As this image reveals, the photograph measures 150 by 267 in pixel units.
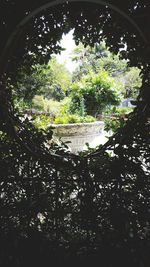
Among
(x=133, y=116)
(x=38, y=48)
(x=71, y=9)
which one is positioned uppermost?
(x=71, y=9)

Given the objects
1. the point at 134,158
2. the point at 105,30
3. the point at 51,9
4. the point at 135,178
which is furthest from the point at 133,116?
the point at 51,9

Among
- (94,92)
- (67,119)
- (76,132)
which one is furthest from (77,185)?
(94,92)

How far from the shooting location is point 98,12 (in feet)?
8.38

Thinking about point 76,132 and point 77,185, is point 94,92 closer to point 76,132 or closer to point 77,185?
point 76,132

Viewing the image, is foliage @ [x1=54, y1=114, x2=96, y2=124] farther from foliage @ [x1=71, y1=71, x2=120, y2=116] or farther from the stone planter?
foliage @ [x1=71, y1=71, x2=120, y2=116]

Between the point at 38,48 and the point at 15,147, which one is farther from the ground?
the point at 38,48

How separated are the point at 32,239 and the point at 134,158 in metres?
1.09

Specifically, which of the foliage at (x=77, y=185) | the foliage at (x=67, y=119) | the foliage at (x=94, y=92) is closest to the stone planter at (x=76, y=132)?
the foliage at (x=67, y=119)

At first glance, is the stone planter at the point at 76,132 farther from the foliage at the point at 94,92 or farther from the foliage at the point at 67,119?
the foliage at the point at 94,92

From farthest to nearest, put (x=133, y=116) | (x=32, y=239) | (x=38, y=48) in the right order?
(x=38, y=48) < (x=133, y=116) < (x=32, y=239)

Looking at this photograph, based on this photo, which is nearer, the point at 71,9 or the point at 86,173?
the point at 86,173

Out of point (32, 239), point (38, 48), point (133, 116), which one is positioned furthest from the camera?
point (38, 48)

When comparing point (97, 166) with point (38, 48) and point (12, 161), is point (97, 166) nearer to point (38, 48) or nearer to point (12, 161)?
point (12, 161)

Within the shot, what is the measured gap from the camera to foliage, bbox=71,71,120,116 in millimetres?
8141
